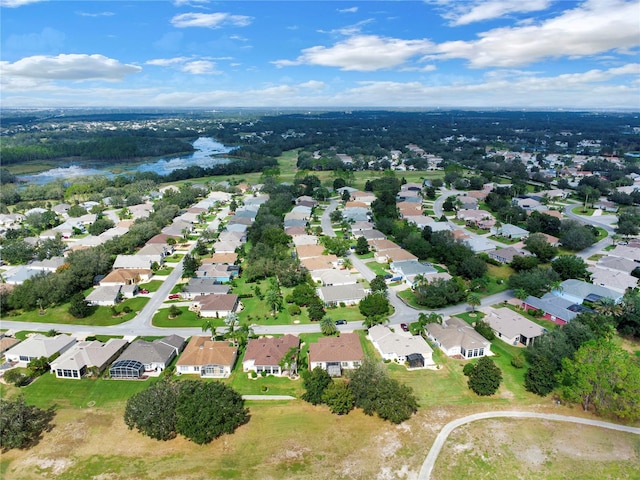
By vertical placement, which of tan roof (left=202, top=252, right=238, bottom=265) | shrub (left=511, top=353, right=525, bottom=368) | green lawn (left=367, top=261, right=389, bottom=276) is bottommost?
shrub (left=511, top=353, right=525, bottom=368)

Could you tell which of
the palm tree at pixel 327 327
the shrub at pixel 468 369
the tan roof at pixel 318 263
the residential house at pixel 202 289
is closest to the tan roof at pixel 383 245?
the tan roof at pixel 318 263

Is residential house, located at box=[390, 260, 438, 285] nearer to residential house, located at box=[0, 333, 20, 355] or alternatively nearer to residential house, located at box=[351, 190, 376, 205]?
residential house, located at box=[351, 190, 376, 205]

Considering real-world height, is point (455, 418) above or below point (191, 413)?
below

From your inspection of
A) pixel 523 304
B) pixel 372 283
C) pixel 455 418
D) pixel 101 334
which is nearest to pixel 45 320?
pixel 101 334

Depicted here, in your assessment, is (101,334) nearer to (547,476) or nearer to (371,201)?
(547,476)

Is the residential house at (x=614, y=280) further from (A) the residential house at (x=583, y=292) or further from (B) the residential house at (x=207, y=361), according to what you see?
(B) the residential house at (x=207, y=361)

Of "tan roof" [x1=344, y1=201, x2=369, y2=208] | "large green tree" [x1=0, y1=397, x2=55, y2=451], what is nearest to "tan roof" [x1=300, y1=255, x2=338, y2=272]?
"tan roof" [x1=344, y1=201, x2=369, y2=208]

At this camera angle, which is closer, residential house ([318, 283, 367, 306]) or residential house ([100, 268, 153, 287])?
residential house ([318, 283, 367, 306])
